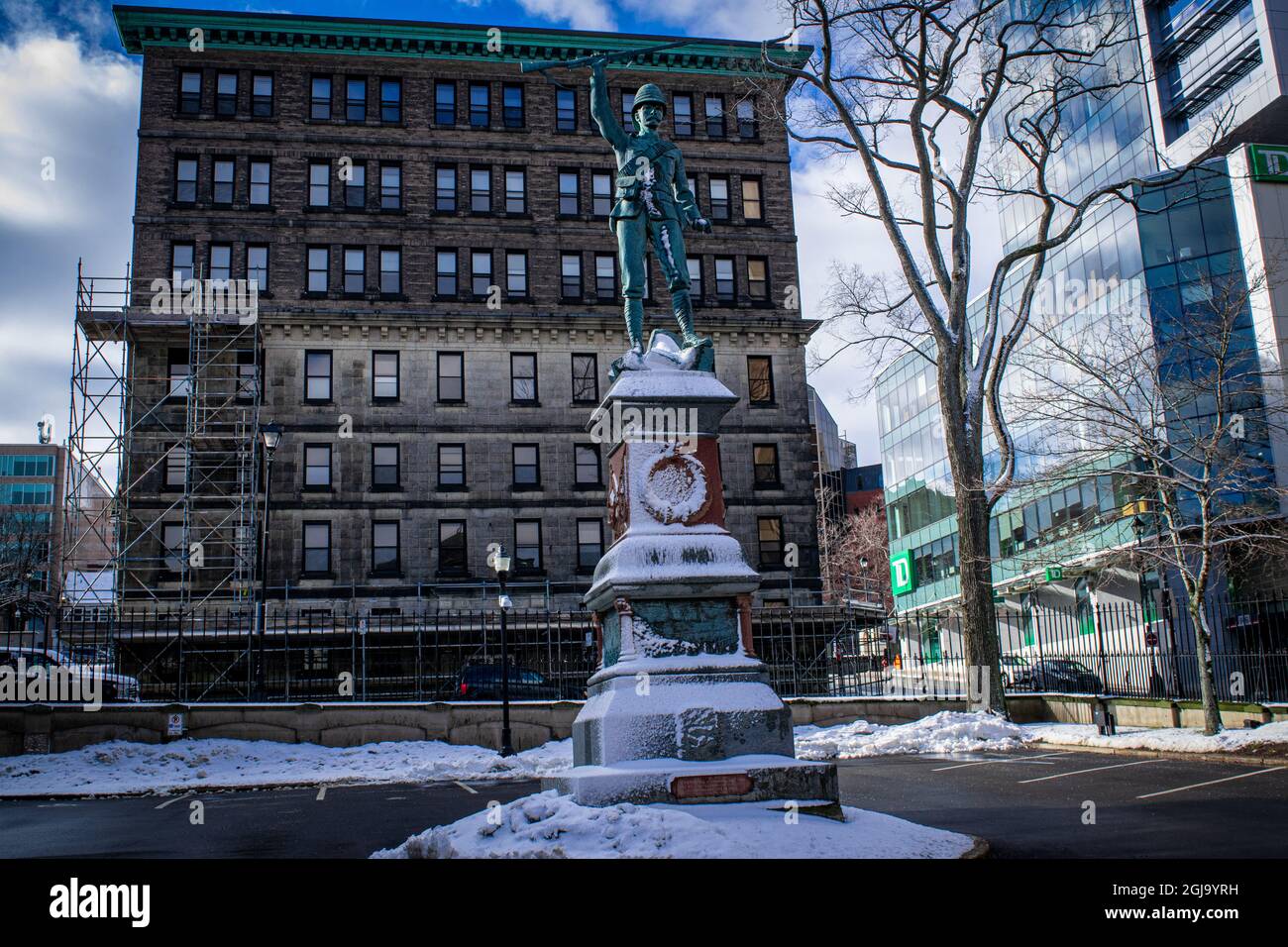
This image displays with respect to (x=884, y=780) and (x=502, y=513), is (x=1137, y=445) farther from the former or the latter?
(x=502, y=513)

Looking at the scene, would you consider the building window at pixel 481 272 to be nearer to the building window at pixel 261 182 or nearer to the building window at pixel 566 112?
the building window at pixel 566 112

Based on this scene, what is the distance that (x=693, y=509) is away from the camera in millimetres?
8570

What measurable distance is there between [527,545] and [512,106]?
1936 centimetres

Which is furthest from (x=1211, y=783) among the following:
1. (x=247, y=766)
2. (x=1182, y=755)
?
(x=247, y=766)

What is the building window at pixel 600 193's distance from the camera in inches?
1805

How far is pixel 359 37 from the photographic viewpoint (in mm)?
44031

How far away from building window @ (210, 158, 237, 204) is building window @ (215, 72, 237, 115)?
2136 millimetres

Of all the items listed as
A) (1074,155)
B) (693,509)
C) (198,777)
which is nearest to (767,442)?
(1074,155)

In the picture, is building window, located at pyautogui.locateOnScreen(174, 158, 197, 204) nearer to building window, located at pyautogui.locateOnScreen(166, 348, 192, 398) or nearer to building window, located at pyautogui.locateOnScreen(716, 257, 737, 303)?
building window, located at pyautogui.locateOnScreen(166, 348, 192, 398)

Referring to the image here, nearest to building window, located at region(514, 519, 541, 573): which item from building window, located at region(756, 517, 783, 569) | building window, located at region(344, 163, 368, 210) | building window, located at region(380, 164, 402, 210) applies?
building window, located at region(756, 517, 783, 569)

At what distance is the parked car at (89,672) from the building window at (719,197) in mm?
31433

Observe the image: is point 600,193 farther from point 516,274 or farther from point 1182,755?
point 1182,755

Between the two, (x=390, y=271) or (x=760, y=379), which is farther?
(x=760, y=379)

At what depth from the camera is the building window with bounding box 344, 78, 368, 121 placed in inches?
1751
